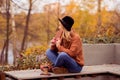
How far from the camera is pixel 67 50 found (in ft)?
17.6

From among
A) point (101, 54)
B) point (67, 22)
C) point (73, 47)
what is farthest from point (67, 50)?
point (101, 54)

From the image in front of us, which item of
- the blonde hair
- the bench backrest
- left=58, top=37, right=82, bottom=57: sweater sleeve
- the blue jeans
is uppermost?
the blonde hair

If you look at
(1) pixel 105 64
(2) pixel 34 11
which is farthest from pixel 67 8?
(1) pixel 105 64

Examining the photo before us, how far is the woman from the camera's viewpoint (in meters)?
5.35

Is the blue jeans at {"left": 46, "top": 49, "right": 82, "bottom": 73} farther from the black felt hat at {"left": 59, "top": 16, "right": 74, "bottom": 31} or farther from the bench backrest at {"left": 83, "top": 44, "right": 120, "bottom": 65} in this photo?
the bench backrest at {"left": 83, "top": 44, "right": 120, "bottom": 65}

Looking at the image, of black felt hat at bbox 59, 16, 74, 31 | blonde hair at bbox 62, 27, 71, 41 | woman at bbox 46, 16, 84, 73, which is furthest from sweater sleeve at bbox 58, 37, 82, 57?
black felt hat at bbox 59, 16, 74, 31

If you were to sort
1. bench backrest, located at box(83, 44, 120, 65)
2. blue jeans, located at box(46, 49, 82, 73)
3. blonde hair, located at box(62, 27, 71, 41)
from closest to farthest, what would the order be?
blue jeans, located at box(46, 49, 82, 73)
blonde hair, located at box(62, 27, 71, 41)
bench backrest, located at box(83, 44, 120, 65)

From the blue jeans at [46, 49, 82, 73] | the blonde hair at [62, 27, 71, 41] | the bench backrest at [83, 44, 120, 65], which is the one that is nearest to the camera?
the blue jeans at [46, 49, 82, 73]

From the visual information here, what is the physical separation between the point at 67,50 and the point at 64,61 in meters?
0.21

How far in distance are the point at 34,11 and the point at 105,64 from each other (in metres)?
19.1

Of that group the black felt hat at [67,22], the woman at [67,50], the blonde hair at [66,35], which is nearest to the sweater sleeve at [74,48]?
the woman at [67,50]

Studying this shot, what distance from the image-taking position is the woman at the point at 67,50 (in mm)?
5348

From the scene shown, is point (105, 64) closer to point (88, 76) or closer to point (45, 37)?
point (88, 76)

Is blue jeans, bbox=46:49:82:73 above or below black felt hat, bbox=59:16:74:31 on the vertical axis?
below
